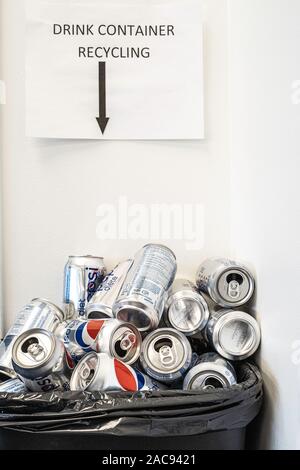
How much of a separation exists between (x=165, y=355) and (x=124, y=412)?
0.14m

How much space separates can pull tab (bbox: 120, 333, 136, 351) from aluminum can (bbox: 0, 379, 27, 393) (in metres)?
0.19

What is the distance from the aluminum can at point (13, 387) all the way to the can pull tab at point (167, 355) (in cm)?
25

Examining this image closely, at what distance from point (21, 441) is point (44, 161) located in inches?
25.6

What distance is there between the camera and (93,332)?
79 cm

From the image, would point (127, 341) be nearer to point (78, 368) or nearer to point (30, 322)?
point (78, 368)

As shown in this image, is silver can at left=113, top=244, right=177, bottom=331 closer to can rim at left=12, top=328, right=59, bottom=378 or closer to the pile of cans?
the pile of cans

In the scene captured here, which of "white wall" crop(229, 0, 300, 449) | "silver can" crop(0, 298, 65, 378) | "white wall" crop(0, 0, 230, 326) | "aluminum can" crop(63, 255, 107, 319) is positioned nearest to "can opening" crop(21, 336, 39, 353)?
"silver can" crop(0, 298, 65, 378)

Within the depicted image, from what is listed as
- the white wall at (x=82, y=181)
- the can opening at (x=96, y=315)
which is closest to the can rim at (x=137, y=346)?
the can opening at (x=96, y=315)

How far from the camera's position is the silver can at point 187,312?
848 millimetres

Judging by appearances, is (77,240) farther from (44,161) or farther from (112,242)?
(44,161)


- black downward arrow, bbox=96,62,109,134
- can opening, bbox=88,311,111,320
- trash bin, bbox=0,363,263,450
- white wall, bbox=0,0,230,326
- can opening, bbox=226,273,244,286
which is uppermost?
black downward arrow, bbox=96,62,109,134

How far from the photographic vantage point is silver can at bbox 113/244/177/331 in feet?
2.48

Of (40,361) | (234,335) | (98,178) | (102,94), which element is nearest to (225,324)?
(234,335)

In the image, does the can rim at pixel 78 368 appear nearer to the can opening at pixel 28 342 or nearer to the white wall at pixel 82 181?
the can opening at pixel 28 342
